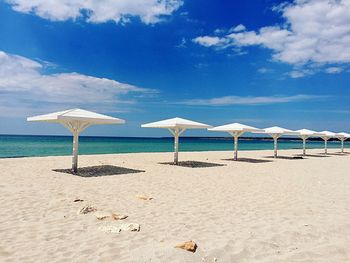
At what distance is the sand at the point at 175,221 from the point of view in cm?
331

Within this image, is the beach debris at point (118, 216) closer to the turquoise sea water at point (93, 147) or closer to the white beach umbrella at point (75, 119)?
the white beach umbrella at point (75, 119)

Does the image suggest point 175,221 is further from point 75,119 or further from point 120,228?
point 75,119

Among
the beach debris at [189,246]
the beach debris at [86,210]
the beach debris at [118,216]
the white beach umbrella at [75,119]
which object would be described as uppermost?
the white beach umbrella at [75,119]

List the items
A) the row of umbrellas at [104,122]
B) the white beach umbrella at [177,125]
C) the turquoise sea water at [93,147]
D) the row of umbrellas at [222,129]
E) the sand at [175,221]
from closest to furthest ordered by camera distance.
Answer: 1. the sand at [175,221]
2. the row of umbrellas at [104,122]
3. the white beach umbrella at [177,125]
4. the row of umbrellas at [222,129]
5. the turquoise sea water at [93,147]

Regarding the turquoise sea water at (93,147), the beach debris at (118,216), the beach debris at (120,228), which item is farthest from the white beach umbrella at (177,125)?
the turquoise sea water at (93,147)

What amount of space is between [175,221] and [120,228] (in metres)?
0.84

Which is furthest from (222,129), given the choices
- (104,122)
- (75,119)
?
(75,119)

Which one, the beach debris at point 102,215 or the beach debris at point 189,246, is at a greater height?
the beach debris at point 102,215

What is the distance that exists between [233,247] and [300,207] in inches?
102

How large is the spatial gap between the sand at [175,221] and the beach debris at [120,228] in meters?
0.07

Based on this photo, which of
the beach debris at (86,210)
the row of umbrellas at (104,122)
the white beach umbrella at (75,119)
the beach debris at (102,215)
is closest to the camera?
the beach debris at (102,215)

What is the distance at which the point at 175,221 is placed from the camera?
4.48 m

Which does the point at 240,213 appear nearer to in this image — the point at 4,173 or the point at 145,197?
the point at 145,197

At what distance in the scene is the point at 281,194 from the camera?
677 centimetres
